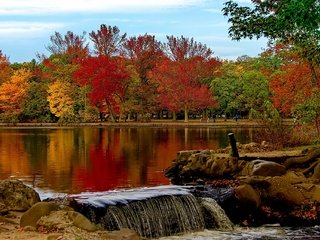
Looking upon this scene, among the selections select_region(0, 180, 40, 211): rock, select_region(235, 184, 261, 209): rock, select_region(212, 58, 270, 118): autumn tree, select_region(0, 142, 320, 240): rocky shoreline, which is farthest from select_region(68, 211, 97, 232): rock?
select_region(212, 58, 270, 118): autumn tree

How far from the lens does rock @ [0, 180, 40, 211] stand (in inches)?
594

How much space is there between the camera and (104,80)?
239ft

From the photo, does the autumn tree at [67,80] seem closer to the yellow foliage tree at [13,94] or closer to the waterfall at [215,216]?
the yellow foliage tree at [13,94]

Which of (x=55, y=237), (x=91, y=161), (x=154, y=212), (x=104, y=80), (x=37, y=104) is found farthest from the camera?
(x=37, y=104)

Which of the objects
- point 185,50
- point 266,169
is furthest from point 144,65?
point 266,169

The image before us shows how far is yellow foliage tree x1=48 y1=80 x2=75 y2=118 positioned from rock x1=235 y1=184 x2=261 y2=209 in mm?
59479

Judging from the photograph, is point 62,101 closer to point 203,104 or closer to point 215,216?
point 203,104

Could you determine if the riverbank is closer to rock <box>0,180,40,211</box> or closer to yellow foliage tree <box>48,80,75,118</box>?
yellow foliage tree <box>48,80,75,118</box>

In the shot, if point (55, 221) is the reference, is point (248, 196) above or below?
below

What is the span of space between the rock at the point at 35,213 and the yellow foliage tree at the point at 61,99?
207ft

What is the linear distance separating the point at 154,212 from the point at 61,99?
60.6 meters

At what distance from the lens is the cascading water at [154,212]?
16.2m

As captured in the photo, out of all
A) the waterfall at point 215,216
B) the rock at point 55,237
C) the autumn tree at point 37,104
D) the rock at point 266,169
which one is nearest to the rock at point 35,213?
the rock at point 55,237

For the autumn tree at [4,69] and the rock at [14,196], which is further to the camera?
the autumn tree at [4,69]
